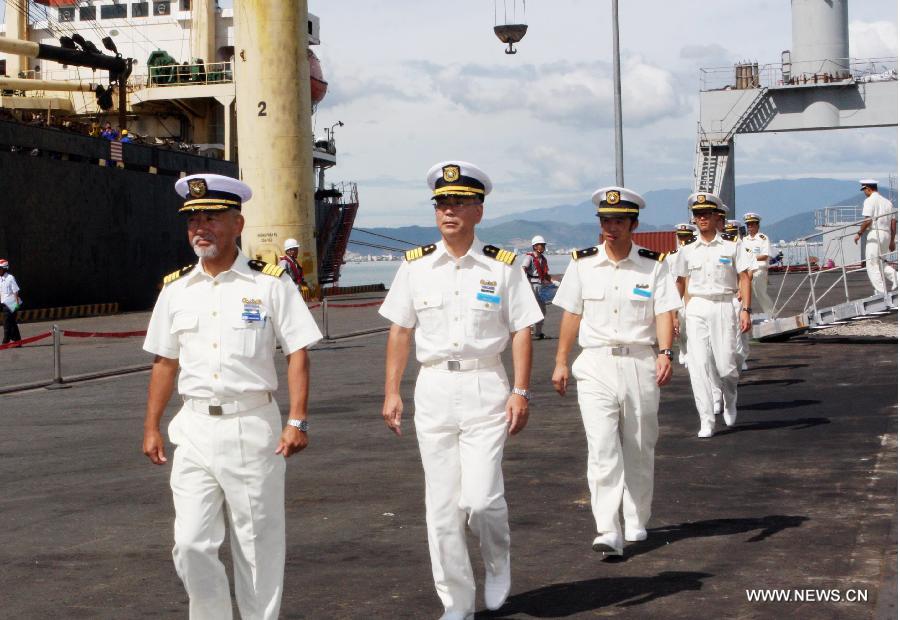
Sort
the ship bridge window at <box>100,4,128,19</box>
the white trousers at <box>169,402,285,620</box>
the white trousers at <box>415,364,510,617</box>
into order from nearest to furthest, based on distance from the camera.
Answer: the white trousers at <box>169,402,285,620</box>
the white trousers at <box>415,364,510,617</box>
the ship bridge window at <box>100,4,128,19</box>

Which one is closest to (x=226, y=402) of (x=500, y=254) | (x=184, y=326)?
(x=184, y=326)

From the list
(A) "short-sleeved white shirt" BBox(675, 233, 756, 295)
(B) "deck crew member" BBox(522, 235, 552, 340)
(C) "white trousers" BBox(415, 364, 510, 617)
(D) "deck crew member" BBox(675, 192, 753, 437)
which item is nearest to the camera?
(C) "white trousers" BBox(415, 364, 510, 617)

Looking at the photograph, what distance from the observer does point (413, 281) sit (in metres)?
6.35

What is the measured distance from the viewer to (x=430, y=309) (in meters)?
6.30

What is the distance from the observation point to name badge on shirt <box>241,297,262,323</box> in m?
5.57

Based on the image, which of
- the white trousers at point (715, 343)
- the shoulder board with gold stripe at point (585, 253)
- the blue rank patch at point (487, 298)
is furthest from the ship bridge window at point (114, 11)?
the blue rank patch at point (487, 298)

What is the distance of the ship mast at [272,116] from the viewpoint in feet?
127

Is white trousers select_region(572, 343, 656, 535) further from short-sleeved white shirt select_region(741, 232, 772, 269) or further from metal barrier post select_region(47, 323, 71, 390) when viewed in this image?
short-sleeved white shirt select_region(741, 232, 772, 269)

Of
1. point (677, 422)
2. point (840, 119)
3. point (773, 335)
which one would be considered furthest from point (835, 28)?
point (677, 422)

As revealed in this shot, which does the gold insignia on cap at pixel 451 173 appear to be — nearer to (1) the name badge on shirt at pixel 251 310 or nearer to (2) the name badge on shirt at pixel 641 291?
(1) the name badge on shirt at pixel 251 310

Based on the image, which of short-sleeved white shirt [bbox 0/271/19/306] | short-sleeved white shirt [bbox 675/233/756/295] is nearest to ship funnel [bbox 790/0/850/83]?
short-sleeved white shirt [bbox 0/271/19/306]

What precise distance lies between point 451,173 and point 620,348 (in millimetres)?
2066

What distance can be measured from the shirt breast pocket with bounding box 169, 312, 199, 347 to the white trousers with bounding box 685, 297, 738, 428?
7431mm

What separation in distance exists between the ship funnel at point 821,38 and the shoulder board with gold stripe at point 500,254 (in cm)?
6362
